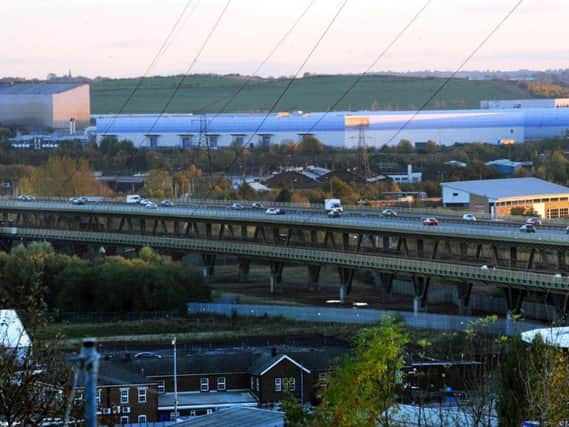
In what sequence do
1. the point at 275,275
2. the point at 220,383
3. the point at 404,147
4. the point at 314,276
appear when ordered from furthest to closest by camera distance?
the point at 404,147, the point at 275,275, the point at 314,276, the point at 220,383

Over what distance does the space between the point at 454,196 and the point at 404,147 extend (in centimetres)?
2513

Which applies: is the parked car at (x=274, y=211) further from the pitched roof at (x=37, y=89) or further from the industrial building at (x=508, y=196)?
the pitched roof at (x=37, y=89)

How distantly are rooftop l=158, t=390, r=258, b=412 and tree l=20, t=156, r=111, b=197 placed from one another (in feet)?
131

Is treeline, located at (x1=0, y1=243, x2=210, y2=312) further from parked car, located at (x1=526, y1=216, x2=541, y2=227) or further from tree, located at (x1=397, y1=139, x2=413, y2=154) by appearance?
tree, located at (x1=397, y1=139, x2=413, y2=154)

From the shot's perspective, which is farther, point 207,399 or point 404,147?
point 404,147

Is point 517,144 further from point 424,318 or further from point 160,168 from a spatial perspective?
point 424,318

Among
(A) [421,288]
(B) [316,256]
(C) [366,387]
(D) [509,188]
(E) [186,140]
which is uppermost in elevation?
(E) [186,140]

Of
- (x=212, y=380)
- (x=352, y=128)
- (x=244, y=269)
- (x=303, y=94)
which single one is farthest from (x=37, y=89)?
(x=212, y=380)

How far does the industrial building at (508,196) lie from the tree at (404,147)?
77.5 ft

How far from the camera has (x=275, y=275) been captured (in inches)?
1550

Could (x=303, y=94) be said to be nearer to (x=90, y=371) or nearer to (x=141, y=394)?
(x=141, y=394)

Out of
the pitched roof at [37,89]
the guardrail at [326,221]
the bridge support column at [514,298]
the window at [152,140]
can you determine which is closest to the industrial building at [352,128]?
the window at [152,140]

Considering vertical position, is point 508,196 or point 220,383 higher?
point 508,196

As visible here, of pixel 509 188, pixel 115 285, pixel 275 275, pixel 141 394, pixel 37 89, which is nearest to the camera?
pixel 141 394
